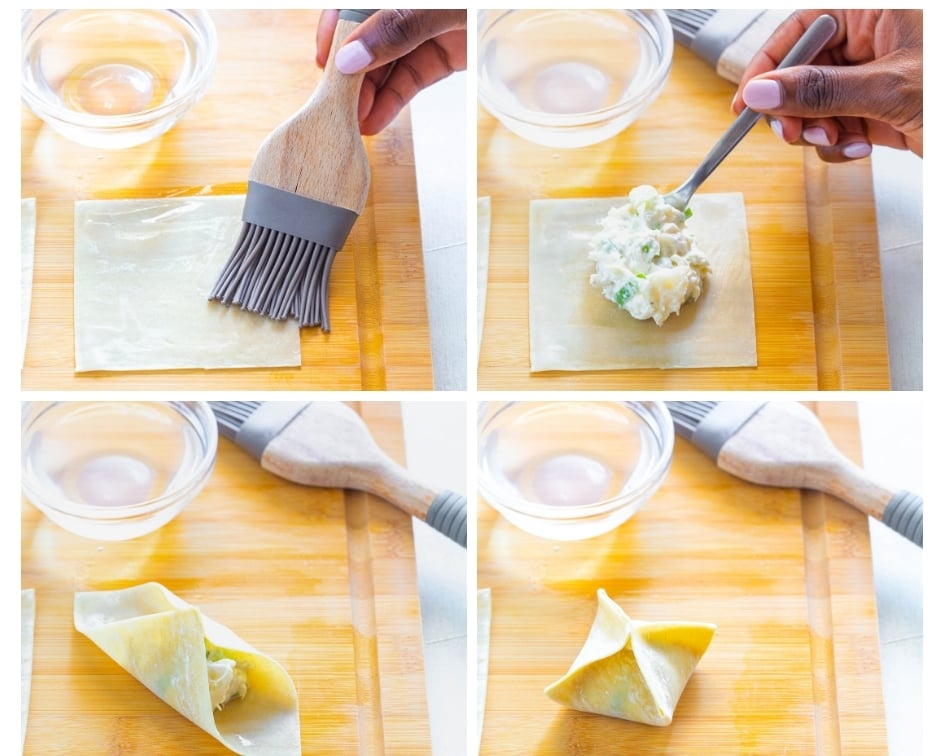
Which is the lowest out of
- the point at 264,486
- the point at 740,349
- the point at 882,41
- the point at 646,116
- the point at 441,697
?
the point at 441,697

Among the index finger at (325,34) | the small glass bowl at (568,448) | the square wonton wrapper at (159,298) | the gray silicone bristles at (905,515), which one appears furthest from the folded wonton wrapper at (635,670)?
the index finger at (325,34)

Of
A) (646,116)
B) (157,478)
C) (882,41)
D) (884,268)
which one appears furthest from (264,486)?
(882,41)

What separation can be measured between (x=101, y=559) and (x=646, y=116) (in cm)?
78

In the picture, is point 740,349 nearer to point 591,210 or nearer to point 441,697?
point 591,210

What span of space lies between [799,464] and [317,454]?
0.53 metres

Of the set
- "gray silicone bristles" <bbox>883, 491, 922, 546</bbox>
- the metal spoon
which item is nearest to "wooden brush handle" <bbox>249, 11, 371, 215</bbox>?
the metal spoon

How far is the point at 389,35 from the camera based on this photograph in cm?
96

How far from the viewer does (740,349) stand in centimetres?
97

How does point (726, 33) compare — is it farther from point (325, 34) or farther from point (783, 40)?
point (325, 34)

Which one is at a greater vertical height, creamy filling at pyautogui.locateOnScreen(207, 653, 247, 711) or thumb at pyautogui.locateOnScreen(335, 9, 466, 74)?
thumb at pyautogui.locateOnScreen(335, 9, 466, 74)

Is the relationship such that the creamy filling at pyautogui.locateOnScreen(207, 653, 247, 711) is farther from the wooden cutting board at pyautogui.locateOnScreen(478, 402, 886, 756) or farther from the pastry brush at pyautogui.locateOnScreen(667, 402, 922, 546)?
the pastry brush at pyautogui.locateOnScreen(667, 402, 922, 546)

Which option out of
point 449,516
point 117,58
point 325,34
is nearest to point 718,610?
point 449,516

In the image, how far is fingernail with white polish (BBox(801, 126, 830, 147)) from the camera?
3.28 ft

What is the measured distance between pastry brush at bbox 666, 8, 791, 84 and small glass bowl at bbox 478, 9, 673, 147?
36 millimetres
